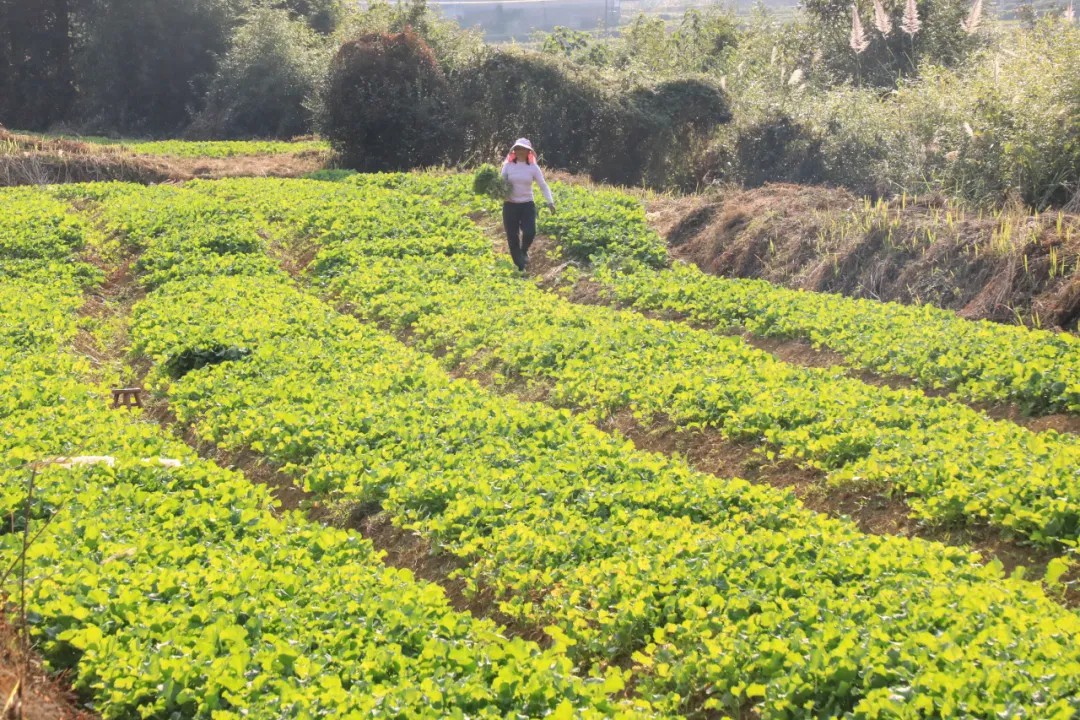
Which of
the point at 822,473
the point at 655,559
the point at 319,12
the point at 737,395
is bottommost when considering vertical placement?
the point at 822,473

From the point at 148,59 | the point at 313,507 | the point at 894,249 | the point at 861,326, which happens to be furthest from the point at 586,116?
the point at 313,507

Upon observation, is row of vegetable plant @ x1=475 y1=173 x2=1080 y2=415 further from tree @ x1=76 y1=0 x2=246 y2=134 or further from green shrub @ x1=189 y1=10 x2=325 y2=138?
tree @ x1=76 y1=0 x2=246 y2=134

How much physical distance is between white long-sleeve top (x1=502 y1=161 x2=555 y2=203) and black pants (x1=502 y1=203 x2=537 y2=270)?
0.20 meters

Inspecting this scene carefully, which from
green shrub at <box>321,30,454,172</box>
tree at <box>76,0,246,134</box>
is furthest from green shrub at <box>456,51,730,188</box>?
tree at <box>76,0,246,134</box>

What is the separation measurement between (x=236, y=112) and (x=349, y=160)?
16.4 metres

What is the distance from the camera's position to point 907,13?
90.8 feet

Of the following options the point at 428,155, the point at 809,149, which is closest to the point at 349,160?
the point at 428,155

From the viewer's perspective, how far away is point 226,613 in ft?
20.7


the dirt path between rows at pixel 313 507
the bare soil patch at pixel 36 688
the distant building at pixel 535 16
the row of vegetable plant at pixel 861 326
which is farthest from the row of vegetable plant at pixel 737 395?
the distant building at pixel 535 16

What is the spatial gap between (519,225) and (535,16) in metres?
168

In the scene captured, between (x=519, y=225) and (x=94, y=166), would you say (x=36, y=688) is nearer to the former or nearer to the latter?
(x=519, y=225)

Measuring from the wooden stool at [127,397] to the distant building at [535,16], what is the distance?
455 ft

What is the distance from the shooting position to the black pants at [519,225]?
17891 mm

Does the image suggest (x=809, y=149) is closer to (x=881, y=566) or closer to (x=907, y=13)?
(x=907, y=13)
